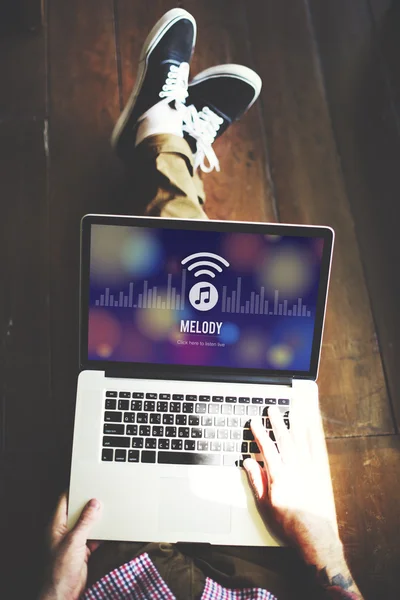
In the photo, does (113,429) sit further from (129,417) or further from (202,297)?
(202,297)

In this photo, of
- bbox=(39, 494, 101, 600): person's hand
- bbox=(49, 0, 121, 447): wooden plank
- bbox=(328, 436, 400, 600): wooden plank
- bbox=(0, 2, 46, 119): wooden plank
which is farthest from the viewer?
bbox=(0, 2, 46, 119): wooden plank

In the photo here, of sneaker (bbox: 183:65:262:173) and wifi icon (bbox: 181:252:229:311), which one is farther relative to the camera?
sneaker (bbox: 183:65:262:173)

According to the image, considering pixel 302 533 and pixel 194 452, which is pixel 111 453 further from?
pixel 302 533

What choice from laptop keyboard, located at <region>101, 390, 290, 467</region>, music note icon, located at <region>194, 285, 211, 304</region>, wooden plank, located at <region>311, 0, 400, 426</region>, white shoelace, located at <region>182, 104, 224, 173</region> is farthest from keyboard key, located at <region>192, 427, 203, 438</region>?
white shoelace, located at <region>182, 104, 224, 173</region>

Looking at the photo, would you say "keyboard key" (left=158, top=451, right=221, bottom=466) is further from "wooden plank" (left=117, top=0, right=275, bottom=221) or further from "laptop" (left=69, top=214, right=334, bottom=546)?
"wooden plank" (left=117, top=0, right=275, bottom=221)

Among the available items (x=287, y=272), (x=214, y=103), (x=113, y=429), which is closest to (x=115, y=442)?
(x=113, y=429)

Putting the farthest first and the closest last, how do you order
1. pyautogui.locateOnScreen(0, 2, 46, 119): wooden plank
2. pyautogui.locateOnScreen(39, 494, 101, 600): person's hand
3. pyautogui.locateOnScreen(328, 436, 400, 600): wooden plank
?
pyautogui.locateOnScreen(0, 2, 46, 119): wooden plank, pyautogui.locateOnScreen(328, 436, 400, 600): wooden plank, pyautogui.locateOnScreen(39, 494, 101, 600): person's hand

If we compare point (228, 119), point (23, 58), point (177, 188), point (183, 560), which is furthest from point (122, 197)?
point (183, 560)

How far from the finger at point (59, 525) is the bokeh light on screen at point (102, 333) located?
252mm

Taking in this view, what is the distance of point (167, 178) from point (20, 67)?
18.9 inches

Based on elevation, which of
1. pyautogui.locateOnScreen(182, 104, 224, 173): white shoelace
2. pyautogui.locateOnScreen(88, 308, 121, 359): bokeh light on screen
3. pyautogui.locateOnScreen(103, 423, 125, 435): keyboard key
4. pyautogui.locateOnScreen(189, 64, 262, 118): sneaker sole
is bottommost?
pyautogui.locateOnScreen(103, 423, 125, 435): keyboard key

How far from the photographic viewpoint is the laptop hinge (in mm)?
903

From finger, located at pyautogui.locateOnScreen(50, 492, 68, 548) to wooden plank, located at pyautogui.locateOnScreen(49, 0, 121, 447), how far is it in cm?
19

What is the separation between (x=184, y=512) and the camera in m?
0.88
